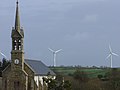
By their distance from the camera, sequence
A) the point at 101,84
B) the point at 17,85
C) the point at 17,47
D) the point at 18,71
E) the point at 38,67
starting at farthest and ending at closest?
the point at 101,84, the point at 38,67, the point at 17,85, the point at 18,71, the point at 17,47

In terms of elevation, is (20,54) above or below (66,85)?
above

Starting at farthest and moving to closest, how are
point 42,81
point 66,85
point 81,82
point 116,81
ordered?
point 81,82 < point 116,81 < point 42,81 < point 66,85

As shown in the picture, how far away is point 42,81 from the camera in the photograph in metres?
86.9

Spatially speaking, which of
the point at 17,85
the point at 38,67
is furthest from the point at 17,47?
the point at 38,67

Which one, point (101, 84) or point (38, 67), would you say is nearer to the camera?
point (38, 67)

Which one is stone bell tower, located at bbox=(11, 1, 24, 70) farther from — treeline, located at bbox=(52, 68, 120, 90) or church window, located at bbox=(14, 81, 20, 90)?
treeline, located at bbox=(52, 68, 120, 90)

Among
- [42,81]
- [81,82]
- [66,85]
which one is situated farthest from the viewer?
[81,82]

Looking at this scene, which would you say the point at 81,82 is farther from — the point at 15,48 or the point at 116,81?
the point at 15,48

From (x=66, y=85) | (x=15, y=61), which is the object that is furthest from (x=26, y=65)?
(x=66, y=85)

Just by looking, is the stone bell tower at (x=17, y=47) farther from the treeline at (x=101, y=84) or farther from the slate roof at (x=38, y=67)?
the treeline at (x=101, y=84)

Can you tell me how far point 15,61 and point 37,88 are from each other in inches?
251

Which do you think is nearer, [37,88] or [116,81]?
[37,88]

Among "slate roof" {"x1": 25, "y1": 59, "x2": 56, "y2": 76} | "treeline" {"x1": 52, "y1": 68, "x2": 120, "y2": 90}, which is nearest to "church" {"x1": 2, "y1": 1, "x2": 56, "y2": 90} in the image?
"slate roof" {"x1": 25, "y1": 59, "x2": 56, "y2": 76}

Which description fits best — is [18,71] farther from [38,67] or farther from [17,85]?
[38,67]
